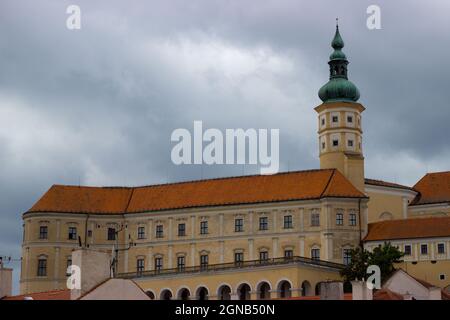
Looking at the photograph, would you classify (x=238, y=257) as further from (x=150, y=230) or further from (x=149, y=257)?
(x=150, y=230)

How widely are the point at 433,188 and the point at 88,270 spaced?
6945 cm

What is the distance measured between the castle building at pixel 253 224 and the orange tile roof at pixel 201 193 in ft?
0.37

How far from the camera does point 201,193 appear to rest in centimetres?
10094

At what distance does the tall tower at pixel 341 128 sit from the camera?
100625 millimetres

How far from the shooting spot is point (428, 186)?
106m

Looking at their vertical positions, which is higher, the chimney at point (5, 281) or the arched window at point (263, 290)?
the arched window at point (263, 290)

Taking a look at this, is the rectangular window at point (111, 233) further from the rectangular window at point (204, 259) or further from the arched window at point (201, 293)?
the arched window at point (201, 293)

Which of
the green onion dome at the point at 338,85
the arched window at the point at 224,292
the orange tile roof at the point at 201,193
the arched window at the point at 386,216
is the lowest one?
the arched window at the point at 224,292

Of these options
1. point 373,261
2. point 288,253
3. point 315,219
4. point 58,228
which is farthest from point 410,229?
point 58,228

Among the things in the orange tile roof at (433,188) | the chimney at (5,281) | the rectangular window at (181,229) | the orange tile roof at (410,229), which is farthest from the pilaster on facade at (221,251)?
the chimney at (5,281)

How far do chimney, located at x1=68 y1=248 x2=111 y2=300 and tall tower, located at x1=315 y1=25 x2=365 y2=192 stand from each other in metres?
61.0

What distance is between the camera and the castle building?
291 feet
